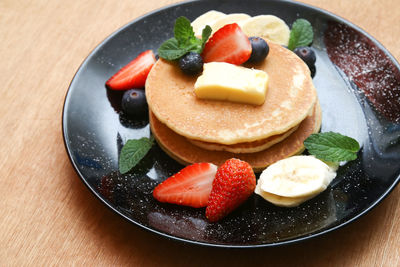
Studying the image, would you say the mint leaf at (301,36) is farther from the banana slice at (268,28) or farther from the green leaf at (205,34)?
the green leaf at (205,34)

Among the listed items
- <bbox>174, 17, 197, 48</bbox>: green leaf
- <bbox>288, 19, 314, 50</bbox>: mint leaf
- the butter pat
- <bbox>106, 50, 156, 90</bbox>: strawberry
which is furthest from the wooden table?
<bbox>174, 17, 197, 48</bbox>: green leaf

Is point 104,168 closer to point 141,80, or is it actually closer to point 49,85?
point 141,80

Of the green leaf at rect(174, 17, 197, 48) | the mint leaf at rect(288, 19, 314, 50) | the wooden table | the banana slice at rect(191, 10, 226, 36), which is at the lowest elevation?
the wooden table

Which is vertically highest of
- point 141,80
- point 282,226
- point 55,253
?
point 141,80

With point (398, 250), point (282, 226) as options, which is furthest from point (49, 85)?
point (398, 250)

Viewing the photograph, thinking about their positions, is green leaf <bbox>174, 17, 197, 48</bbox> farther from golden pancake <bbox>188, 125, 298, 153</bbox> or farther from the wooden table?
the wooden table

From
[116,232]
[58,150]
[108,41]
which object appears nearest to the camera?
[116,232]

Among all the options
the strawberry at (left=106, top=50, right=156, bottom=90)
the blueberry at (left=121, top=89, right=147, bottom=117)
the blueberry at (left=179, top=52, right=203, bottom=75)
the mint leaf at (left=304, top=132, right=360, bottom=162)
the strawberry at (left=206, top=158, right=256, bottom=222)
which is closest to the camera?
the strawberry at (left=206, top=158, right=256, bottom=222)
